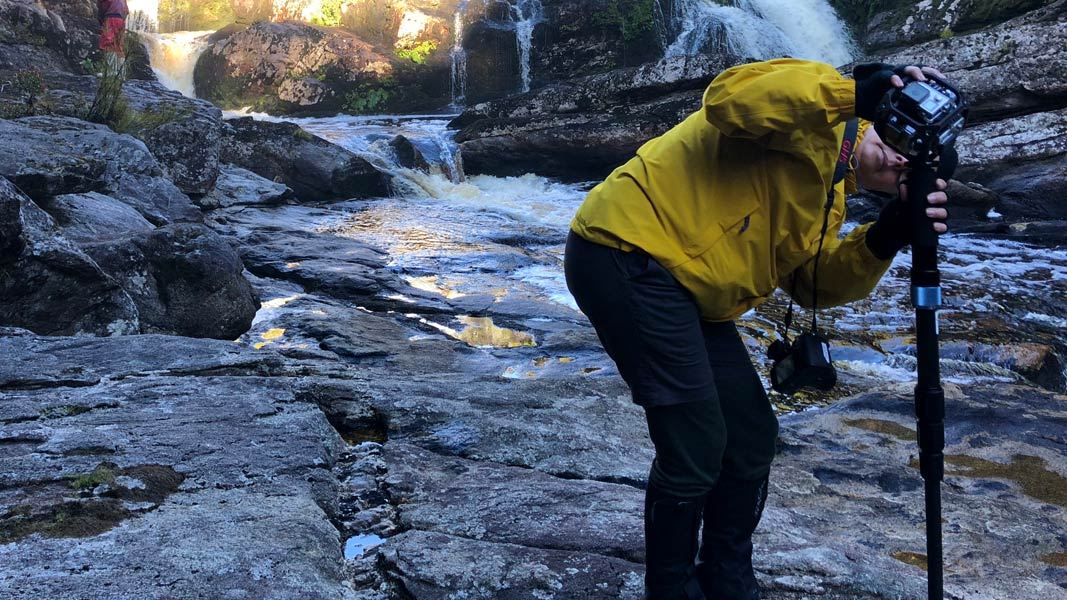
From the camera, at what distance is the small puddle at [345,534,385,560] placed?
8.95 feet

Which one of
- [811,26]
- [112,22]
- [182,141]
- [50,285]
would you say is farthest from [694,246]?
[811,26]

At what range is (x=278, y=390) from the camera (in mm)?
3967

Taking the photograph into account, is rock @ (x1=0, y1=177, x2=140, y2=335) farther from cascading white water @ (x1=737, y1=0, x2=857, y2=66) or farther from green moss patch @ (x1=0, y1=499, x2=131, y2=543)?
cascading white water @ (x1=737, y1=0, x2=857, y2=66)

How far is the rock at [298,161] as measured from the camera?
49.5 feet

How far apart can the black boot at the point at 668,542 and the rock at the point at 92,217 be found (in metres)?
5.62

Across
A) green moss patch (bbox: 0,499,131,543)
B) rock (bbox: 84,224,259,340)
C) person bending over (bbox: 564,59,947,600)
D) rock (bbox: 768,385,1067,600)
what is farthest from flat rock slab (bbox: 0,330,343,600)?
rock (bbox: 84,224,259,340)

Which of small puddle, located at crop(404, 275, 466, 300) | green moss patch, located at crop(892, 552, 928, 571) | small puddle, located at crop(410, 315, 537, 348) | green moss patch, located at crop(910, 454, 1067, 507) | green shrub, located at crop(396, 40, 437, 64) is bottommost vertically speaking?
small puddle, located at crop(404, 275, 466, 300)

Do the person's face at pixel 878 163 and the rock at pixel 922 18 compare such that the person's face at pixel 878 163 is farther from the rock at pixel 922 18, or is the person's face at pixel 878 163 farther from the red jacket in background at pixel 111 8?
the rock at pixel 922 18

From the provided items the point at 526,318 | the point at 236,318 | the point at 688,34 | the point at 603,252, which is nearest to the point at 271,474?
the point at 603,252

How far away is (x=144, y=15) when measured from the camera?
26.1 meters

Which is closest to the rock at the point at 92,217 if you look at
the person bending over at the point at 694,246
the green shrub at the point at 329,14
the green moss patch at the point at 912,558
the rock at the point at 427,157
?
the person bending over at the point at 694,246

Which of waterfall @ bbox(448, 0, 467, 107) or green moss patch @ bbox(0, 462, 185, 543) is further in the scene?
waterfall @ bbox(448, 0, 467, 107)

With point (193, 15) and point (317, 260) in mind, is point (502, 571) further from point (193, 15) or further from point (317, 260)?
point (193, 15)

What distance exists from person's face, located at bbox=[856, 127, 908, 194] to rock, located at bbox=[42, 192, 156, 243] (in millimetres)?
5913
